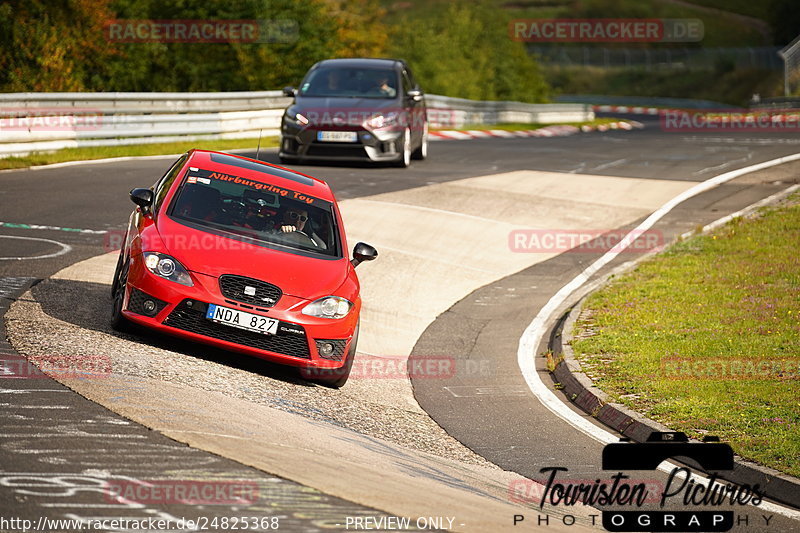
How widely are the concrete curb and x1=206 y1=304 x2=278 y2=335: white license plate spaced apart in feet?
9.70

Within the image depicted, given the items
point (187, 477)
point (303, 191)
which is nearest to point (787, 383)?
point (303, 191)

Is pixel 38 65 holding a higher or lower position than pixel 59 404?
higher

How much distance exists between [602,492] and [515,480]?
60 cm

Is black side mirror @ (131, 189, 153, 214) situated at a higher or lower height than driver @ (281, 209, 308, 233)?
higher

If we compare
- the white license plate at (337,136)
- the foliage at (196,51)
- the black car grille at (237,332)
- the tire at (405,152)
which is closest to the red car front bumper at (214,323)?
the black car grille at (237,332)

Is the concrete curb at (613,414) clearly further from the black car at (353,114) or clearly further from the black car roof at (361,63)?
the black car roof at (361,63)

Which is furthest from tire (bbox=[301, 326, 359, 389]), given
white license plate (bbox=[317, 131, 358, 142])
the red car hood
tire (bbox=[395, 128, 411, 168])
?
tire (bbox=[395, 128, 411, 168])

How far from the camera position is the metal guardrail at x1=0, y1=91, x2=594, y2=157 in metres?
20.5

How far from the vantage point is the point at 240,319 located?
895cm

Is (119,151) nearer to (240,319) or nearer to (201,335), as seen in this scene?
(201,335)

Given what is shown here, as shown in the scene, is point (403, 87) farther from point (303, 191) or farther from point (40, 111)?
point (303, 191)

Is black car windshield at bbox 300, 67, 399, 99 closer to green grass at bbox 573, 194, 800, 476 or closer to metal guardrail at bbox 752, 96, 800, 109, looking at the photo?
green grass at bbox 573, 194, 800, 476

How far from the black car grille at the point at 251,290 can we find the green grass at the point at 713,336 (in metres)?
3.20

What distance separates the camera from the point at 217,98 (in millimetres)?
26375
